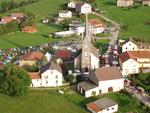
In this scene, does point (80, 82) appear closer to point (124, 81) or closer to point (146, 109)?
point (124, 81)

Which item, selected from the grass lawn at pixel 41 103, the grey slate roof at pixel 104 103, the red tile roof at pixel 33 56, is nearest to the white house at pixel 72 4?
the red tile roof at pixel 33 56

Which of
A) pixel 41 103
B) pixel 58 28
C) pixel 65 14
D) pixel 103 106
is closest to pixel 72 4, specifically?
pixel 65 14

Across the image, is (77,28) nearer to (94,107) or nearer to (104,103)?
(104,103)

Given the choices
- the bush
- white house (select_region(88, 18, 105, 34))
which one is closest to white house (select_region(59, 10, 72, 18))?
white house (select_region(88, 18, 105, 34))

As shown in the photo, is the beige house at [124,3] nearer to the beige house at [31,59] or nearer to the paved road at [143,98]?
the beige house at [31,59]

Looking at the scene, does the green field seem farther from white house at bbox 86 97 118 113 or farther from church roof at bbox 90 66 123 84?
white house at bbox 86 97 118 113
